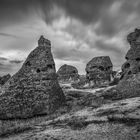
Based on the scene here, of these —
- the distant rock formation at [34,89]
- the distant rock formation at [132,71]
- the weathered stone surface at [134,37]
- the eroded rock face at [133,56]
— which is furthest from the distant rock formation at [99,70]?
the distant rock formation at [34,89]

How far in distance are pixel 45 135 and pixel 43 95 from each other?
741cm

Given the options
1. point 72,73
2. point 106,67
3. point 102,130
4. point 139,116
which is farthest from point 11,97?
point 72,73

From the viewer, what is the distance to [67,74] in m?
63.0

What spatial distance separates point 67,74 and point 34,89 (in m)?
42.8

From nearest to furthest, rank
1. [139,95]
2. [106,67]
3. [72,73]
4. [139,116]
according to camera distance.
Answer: [139,116], [139,95], [106,67], [72,73]

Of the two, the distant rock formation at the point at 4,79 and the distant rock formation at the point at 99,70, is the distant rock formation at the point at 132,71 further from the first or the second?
the distant rock formation at the point at 4,79

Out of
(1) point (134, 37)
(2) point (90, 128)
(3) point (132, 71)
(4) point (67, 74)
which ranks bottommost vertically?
(2) point (90, 128)

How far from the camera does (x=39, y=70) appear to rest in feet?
70.4

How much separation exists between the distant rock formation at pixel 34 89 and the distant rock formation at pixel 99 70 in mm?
27540

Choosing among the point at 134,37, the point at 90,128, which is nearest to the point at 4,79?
the point at 134,37

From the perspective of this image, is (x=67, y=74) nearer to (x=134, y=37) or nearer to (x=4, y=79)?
(x=4, y=79)

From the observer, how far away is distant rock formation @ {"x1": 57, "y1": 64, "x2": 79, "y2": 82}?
62.9m

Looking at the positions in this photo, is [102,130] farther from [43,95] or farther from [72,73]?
[72,73]

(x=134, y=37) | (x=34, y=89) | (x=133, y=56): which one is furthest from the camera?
(x=134, y=37)
